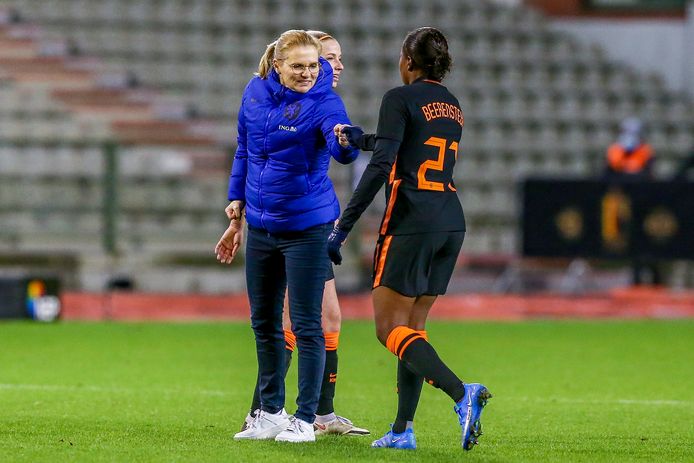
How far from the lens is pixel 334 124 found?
6020 mm

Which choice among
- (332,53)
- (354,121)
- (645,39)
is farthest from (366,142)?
(645,39)

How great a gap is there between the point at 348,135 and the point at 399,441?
4.51 ft

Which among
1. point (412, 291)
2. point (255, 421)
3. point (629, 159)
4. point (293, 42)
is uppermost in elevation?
point (293, 42)

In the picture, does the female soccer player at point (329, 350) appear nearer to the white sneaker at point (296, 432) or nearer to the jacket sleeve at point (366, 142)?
the white sneaker at point (296, 432)

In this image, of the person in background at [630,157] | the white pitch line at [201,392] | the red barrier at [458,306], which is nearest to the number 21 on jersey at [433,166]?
the white pitch line at [201,392]

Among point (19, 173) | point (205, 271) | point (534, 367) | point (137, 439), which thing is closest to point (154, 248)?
→ point (205, 271)

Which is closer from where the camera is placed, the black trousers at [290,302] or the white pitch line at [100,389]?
the black trousers at [290,302]

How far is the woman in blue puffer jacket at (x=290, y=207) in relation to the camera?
6.07m

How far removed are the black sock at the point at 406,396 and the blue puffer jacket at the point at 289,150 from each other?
763mm

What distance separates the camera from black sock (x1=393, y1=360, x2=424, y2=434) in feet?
20.2

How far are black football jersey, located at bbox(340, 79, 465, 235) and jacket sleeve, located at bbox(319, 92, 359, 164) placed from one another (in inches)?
6.0

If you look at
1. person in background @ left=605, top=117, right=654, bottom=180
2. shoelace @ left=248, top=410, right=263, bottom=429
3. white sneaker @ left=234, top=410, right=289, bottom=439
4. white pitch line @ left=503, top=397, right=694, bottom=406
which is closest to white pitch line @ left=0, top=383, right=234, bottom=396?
white pitch line @ left=503, top=397, right=694, bottom=406

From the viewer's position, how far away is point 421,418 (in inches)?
298

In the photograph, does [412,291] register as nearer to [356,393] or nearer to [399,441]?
[399,441]
